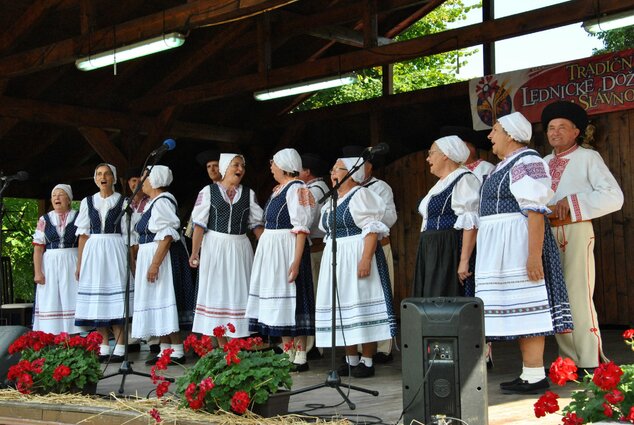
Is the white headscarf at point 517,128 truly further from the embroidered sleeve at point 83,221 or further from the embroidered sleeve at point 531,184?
the embroidered sleeve at point 83,221

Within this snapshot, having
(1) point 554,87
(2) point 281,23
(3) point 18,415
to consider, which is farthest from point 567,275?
(2) point 281,23

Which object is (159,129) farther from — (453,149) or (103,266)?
(453,149)

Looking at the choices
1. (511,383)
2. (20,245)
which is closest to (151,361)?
(511,383)

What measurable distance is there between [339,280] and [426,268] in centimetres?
62

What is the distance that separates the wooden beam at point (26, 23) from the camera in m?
8.27

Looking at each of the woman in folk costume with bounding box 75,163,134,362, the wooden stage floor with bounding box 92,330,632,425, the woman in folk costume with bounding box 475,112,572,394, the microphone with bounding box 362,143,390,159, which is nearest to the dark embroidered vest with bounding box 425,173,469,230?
the woman in folk costume with bounding box 475,112,572,394

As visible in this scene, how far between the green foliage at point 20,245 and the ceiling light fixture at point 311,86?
7.56 meters

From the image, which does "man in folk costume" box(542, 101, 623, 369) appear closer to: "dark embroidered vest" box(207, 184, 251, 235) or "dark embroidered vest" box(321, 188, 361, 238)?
"dark embroidered vest" box(321, 188, 361, 238)

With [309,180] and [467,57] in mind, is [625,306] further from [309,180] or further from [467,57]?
[467,57]

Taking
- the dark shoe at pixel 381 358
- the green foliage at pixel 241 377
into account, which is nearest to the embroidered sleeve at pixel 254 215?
the dark shoe at pixel 381 358

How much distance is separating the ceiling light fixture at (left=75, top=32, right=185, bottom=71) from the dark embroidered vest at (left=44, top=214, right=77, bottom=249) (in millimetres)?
1332

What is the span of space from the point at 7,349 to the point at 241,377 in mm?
2050

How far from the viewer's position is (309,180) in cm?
701

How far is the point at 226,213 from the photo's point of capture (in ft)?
20.6
